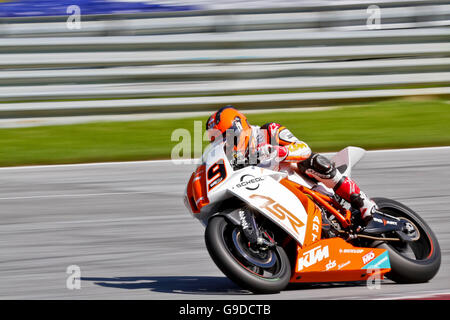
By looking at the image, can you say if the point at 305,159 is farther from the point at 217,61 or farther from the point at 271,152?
the point at 217,61

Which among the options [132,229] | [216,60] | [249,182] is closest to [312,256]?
[249,182]

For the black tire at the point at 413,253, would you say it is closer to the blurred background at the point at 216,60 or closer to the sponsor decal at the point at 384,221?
the sponsor decal at the point at 384,221

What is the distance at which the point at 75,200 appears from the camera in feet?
24.2

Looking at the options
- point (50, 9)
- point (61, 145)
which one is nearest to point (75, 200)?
point (61, 145)

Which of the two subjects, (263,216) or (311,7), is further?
(311,7)

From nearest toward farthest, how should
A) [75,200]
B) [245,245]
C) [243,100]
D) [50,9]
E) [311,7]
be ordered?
[245,245], [75,200], [243,100], [311,7], [50,9]

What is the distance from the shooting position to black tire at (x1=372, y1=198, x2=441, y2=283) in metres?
4.75

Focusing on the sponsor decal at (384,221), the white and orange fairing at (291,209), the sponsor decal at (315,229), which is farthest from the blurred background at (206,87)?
the sponsor decal at (315,229)

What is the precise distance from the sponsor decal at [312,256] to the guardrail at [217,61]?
236 inches

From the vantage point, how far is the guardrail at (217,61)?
10.2 meters

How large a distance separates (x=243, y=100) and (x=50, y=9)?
5.12m

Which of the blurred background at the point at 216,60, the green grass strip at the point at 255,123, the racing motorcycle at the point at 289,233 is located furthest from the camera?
the blurred background at the point at 216,60

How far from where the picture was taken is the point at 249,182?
4.52 meters

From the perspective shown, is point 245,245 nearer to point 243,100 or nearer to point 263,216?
point 263,216
